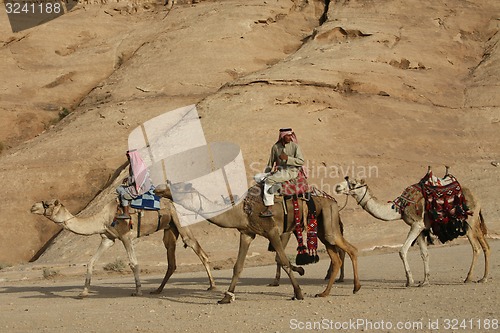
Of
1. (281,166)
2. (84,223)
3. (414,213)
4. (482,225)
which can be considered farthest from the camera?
(482,225)

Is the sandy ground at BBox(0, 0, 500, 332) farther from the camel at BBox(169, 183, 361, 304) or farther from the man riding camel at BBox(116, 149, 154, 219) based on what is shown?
the man riding camel at BBox(116, 149, 154, 219)

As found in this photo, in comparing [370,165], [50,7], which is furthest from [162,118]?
[50,7]

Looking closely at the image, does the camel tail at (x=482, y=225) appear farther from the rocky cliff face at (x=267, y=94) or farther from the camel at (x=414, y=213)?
the rocky cliff face at (x=267, y=94)

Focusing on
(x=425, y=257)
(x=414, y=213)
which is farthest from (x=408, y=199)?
(x=425, y=257)

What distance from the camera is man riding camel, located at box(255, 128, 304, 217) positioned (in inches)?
518

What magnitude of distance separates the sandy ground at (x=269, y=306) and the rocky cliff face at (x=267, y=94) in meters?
5.76

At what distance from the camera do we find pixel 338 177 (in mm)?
24875

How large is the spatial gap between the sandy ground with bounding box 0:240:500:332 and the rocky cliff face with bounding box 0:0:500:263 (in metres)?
5.76

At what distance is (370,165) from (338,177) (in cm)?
138

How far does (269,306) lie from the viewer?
1239 centimetres

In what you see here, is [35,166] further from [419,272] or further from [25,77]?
[419,272]

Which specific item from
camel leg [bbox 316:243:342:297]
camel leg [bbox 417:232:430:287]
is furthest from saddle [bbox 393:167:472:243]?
camel leg [bbox 316:243:342:297]

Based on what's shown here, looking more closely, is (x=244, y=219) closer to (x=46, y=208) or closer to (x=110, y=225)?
(x=110, y=225)

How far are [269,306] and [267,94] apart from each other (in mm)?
16147
